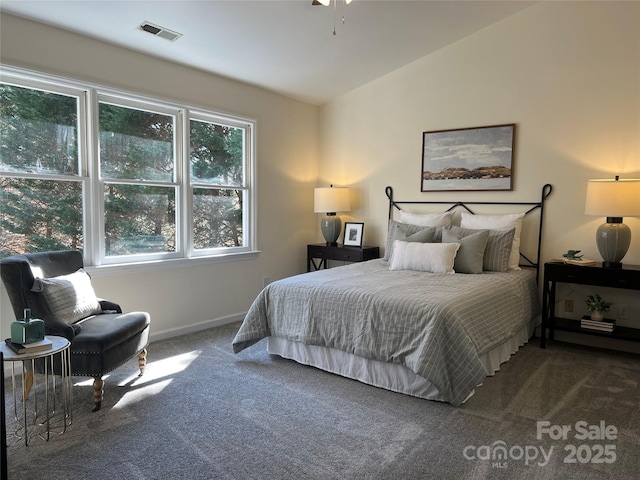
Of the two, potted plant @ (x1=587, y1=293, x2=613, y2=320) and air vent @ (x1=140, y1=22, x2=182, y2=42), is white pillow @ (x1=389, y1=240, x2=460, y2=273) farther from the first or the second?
air vent @ (x1=140, y1=22, x2=182, y2=42)

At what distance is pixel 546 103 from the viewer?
161 inches

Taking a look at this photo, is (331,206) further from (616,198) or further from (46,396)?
(46,396)

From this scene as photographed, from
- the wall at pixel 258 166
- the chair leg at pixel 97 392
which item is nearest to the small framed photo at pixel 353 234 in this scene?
the wall at pixel 258 166

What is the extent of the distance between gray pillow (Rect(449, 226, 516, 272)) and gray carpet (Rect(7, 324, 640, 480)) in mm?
866

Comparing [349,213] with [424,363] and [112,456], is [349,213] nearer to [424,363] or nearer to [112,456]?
[424,363]

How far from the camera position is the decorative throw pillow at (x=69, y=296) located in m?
2.71

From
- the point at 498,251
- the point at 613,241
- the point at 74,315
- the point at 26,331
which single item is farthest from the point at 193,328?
the point at 613,241

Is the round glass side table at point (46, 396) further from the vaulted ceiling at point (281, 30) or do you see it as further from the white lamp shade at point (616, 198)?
the white lamp shade at point (616, 198)

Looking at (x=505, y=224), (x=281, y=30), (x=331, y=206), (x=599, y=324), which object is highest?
(x=281, y=30)

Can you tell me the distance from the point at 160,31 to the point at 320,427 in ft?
10.00

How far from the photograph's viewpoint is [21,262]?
267 cm

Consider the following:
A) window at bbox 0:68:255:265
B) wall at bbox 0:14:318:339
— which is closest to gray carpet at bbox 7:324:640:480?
wall at bbox 0:14:318:339

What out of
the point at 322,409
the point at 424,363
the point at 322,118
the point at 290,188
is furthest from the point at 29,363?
the point at 322,118

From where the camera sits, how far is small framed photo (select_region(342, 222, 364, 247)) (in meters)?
5.23
